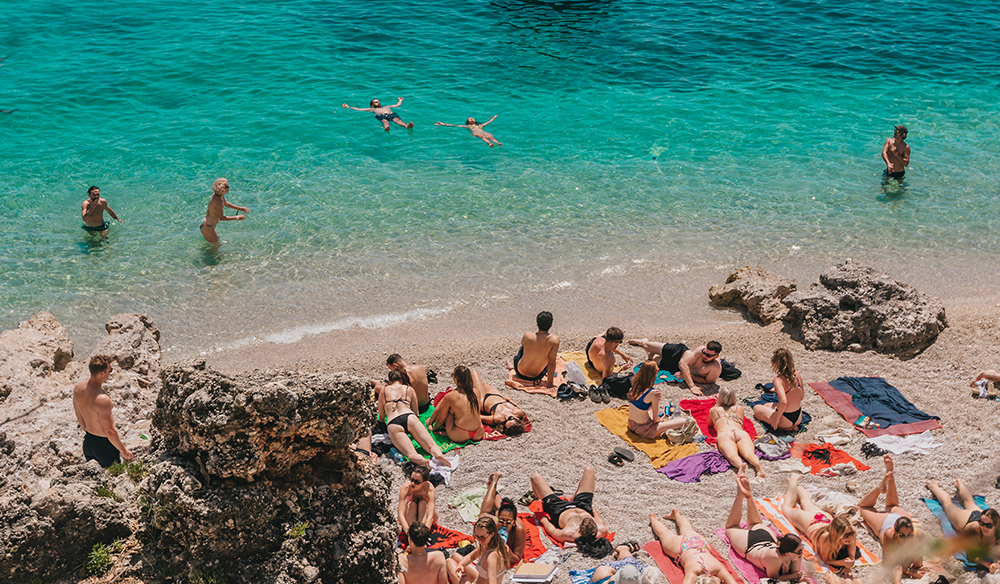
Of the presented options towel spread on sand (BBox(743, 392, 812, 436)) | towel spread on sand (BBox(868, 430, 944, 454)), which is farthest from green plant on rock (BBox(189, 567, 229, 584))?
towel spread on sand (BBox(868, 430, 944, 454))

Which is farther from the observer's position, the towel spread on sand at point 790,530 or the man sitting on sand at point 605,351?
the man sitting on sand at point 605,351

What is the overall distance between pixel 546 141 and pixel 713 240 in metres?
5.90

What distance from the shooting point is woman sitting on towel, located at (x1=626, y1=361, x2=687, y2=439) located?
29.7ft

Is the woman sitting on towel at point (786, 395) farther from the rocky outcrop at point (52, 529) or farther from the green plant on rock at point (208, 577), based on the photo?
the rocky outcrop at point (52, 529)

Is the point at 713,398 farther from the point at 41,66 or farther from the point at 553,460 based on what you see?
the point at 41,66

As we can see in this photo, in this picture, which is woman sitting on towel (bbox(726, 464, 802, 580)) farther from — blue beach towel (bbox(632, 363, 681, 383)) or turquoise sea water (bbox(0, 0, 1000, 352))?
turquoise sea water (bbox(0, 0, 1000, 352))

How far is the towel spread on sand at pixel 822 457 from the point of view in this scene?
8477 millimetres

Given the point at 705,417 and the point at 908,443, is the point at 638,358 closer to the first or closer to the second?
the point at 705,417

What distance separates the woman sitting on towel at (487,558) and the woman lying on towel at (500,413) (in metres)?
2.27

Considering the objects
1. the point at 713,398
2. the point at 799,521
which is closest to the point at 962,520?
the point at 799,521

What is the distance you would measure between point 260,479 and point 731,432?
5766 mm

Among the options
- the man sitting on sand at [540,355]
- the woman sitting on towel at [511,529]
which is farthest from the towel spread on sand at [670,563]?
the man sitting on sand at [540,355]

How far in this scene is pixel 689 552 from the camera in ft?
23.2

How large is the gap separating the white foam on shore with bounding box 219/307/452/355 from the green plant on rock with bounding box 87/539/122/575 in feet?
19.1
